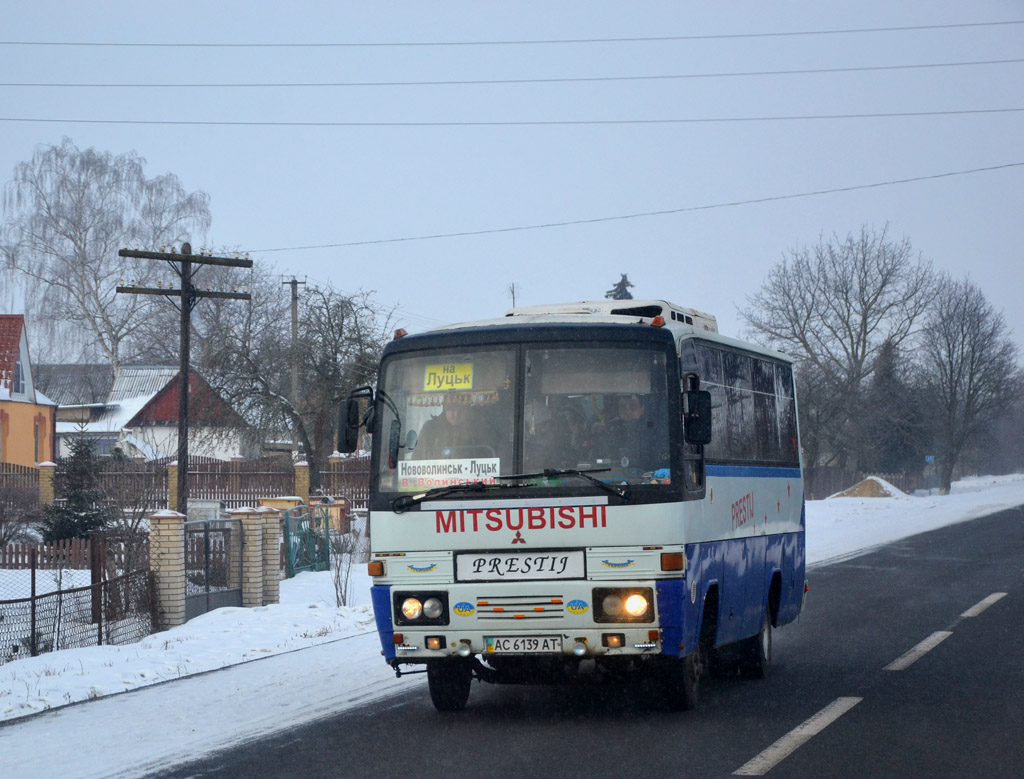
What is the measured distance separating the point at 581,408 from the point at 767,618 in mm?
3798

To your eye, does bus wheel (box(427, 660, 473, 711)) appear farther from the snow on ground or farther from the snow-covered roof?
the snow-covered roof

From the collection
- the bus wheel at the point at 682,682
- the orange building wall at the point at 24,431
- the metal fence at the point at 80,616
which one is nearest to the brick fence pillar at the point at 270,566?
the metal fence at the point at 80,616

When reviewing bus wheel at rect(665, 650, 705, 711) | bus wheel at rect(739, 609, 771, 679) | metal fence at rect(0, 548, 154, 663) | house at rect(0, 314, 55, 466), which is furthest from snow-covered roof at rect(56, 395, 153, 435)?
bus wheel at rect(665, 650, 705, 711)

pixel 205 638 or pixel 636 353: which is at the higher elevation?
pixel 636 353

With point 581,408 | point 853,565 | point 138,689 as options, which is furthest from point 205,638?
point 853,565

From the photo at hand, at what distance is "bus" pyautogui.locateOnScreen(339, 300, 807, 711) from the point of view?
803 cm

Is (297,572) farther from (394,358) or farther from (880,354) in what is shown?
(880,354)

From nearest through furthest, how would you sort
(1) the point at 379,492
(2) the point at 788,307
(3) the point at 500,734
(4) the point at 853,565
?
(3) the point at 500,734
(1) the point at 379,492
(4) the point at 853,565
(2) the point at 788,307

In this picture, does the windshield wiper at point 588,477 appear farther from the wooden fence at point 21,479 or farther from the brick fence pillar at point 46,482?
the brick fence pillar at point 46,482

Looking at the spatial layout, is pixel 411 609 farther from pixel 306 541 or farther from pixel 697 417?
pixel 306 541

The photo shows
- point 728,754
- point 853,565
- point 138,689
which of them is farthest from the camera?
point 853,565

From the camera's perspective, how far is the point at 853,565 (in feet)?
73.9

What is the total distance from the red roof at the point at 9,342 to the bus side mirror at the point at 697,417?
171 feet

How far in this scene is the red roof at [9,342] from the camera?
55375 mm
